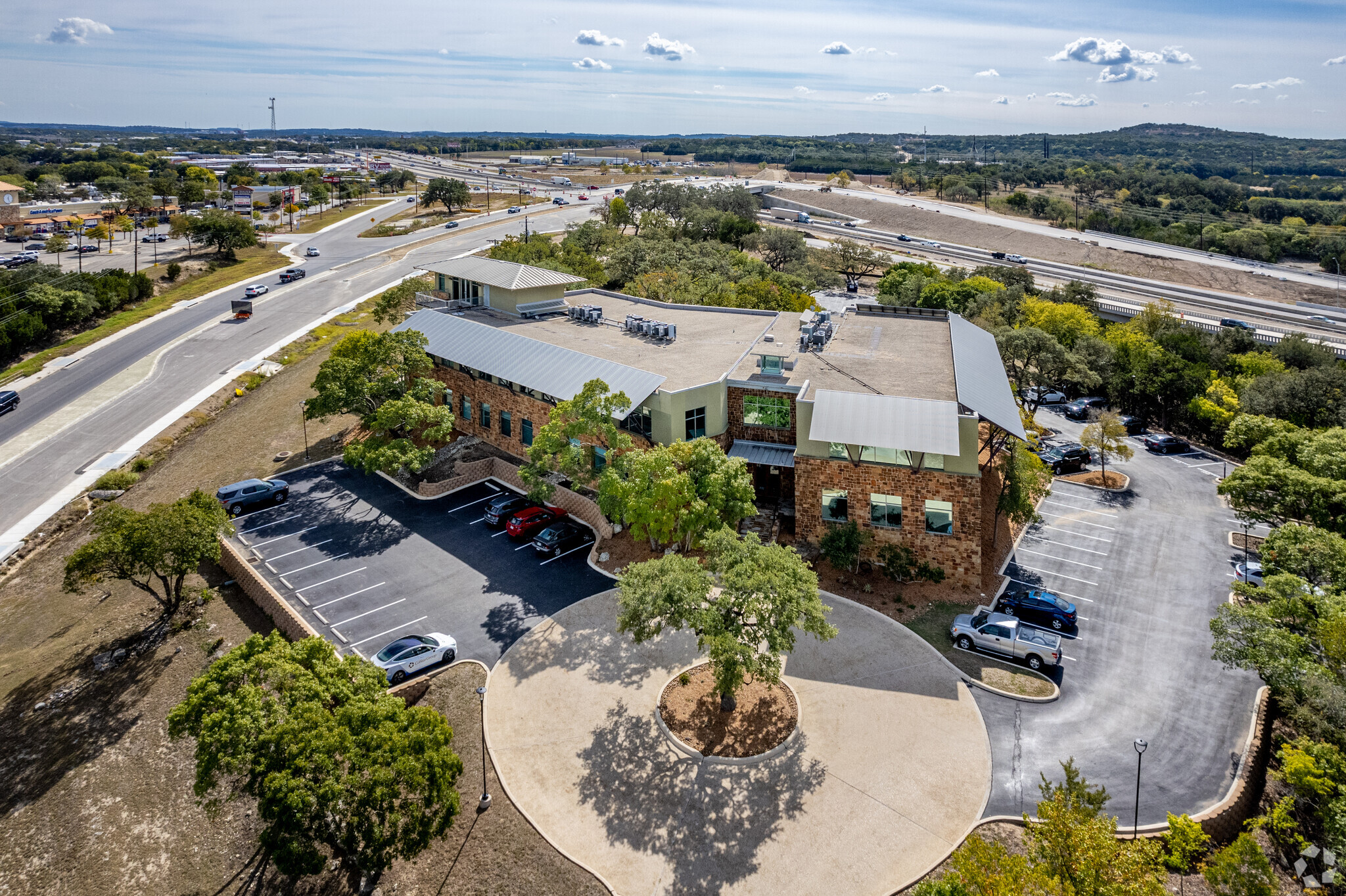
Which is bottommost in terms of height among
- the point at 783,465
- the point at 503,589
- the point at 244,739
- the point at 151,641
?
the point at 151,641

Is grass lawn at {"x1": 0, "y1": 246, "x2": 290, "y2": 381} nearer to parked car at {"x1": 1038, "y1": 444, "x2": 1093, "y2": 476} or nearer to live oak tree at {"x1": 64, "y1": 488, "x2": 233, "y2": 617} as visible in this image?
live oak tree at {"x1": 64, "y1": 488, "x2": 233, "y2": 617}

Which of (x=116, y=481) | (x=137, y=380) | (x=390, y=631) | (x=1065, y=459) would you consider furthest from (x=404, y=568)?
(x=137, y=380)

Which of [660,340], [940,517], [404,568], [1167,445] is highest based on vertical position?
[660,340]

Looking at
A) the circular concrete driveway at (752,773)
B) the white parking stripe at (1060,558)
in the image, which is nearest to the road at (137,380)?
the circular concrete driveway at (752,773)

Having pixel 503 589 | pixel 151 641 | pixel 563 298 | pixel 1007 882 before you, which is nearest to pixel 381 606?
pixel 503 589

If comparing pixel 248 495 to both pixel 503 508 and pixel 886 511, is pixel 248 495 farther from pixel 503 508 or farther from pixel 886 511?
pixel 886 511

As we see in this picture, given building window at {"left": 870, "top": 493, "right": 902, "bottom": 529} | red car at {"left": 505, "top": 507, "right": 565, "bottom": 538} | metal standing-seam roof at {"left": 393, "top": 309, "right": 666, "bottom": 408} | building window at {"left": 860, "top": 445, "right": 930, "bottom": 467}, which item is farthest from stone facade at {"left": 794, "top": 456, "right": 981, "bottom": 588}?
red car at {"left": 505, "top": 507, "right": 565, "bottom": 538}

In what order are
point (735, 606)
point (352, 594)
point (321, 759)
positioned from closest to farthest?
point (321, 759) < point (735, 606) < point (352, 594)

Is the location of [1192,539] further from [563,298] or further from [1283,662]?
[563,298]
